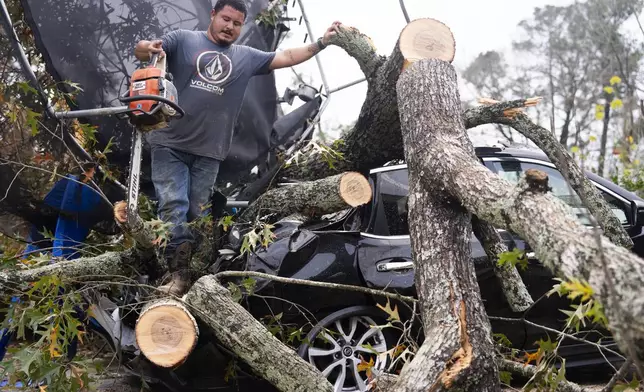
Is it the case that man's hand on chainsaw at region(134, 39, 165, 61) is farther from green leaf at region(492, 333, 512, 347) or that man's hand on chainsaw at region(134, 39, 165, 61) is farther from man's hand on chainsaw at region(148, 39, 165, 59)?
green leaf at region(492, 333, 512, 347)

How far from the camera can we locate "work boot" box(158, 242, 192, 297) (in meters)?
4.13

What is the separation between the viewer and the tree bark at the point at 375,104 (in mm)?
4262

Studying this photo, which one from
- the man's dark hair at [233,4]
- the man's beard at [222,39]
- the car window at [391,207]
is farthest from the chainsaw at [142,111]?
the car window at [391,207]

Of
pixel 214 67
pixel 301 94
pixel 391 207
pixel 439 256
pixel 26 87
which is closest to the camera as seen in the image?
pixel 439 256

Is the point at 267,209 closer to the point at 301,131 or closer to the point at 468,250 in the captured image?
the point at 301,131

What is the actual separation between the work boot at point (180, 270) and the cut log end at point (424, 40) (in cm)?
193

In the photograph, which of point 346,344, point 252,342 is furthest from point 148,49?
point 346,344

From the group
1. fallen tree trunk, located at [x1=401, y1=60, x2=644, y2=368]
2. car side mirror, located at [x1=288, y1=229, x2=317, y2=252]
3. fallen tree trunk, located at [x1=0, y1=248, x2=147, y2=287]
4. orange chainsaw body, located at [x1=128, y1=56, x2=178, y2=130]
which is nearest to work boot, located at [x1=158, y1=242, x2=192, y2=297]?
fallen tree trunk, located at [x1=0, y1=248, x2=147, y2=287]

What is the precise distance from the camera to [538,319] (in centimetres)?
464

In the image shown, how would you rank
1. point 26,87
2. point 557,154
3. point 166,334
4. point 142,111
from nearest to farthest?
point 166,334, point 142,111, point 557,154, point 26,87

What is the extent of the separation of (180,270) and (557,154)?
2.57 metres

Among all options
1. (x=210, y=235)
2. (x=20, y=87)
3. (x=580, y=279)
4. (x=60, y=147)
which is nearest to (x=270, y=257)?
(x=210, y=235)

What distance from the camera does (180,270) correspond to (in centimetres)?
430

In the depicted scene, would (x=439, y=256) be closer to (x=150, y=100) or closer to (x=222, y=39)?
(x=150, y=100)
